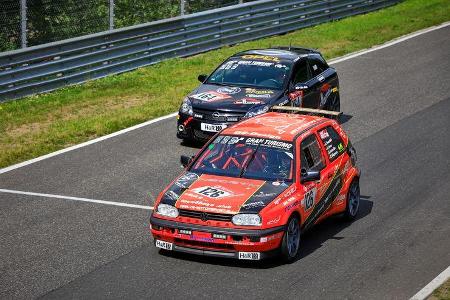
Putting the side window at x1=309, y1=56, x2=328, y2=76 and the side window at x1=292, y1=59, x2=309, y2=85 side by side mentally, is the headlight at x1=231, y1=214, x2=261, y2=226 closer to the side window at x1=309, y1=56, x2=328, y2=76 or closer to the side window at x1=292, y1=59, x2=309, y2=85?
the side window at x1=292, y1=59, x2=309, y2=85

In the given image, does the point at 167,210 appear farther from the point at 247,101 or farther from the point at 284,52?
the point at 284,52

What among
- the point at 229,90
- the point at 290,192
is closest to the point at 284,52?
the point at 229,90

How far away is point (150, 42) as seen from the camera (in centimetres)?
2531

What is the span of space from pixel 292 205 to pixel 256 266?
0.84 metres

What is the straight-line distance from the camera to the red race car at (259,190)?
11.6 m

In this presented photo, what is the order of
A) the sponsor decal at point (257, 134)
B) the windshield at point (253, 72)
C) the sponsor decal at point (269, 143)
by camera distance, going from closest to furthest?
1. the sponsor decal at point (269, 143)
2. the sponsor decal at point (257, 134)
3. the windshield at point (253, 72)

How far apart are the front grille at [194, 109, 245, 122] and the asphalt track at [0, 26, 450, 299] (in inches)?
25.5

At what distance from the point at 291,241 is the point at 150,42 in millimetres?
14102

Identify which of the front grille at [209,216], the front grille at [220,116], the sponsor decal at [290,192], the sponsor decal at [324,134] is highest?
the sponsor decal at [324,134]

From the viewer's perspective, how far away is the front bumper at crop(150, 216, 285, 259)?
11500mm

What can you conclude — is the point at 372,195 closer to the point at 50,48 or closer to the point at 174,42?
the point at 50,48

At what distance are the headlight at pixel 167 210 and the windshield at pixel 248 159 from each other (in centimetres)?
101

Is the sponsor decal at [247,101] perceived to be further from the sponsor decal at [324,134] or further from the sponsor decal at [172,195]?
the sponsor decal at [172,195]

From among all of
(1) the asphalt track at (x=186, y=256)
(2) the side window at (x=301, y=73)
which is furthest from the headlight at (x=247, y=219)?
(2) the side window at (x=301, y=73)
